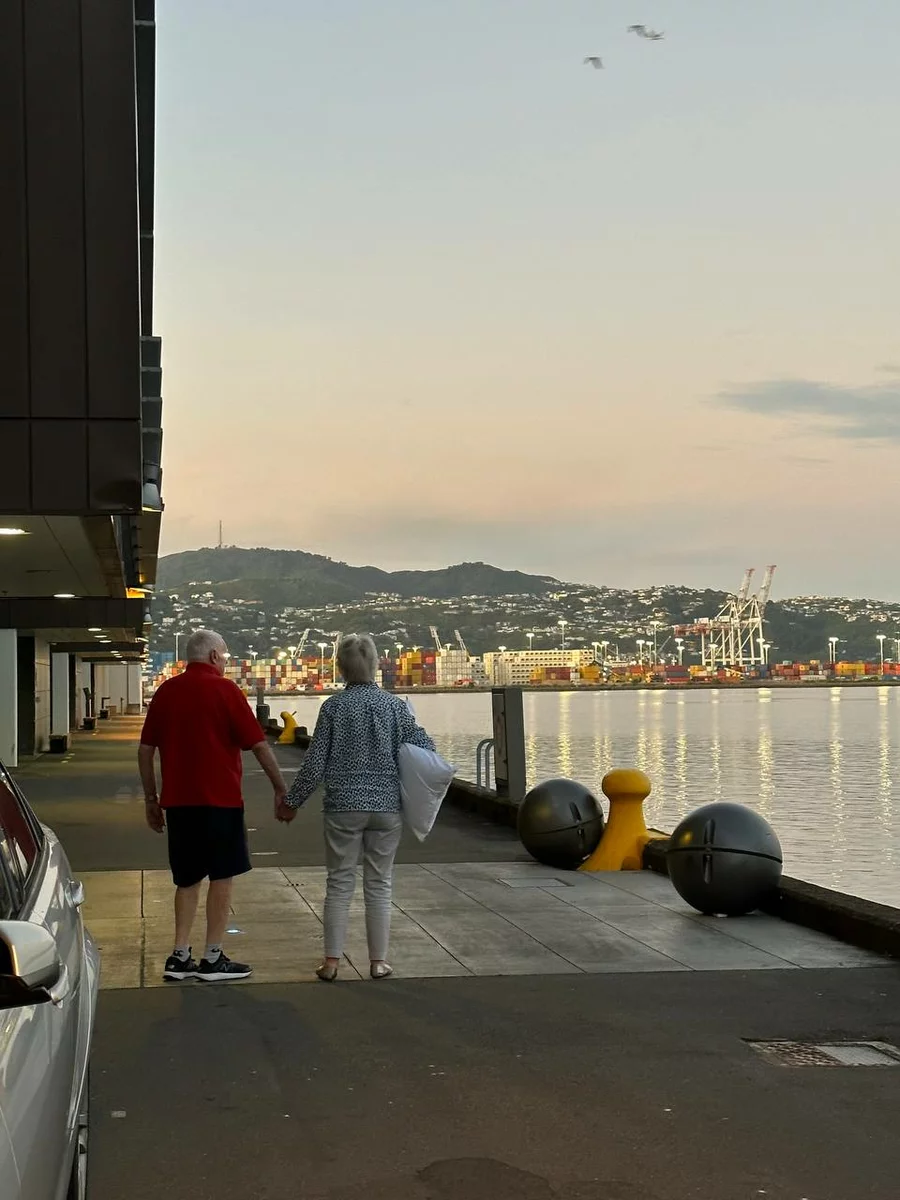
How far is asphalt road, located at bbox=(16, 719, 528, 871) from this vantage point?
15.1m

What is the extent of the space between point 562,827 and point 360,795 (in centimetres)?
549

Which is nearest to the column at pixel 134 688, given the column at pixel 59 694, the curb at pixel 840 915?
the column at pixel 59 694

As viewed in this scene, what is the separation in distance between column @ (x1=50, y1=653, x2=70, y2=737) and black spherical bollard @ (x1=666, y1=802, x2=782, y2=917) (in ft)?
111

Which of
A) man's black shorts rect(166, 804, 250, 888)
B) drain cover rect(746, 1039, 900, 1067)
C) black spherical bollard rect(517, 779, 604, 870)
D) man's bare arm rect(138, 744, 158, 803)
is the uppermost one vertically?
man's bare arm rect(138, 744, 158, 803)

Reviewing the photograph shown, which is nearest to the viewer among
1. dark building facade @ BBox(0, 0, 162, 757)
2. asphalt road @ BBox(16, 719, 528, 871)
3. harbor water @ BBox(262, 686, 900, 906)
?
dark building facade @ BBox(0, 0, 162, 757)

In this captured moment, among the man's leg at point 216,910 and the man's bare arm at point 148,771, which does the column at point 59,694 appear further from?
the man's leg at point 216,910

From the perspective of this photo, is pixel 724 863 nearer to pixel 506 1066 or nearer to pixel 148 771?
pixel 148 771

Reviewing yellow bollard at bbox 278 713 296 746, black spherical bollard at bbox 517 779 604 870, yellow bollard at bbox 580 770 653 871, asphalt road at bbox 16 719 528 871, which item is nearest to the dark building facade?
asphalt road at bbox 16 719 528 871

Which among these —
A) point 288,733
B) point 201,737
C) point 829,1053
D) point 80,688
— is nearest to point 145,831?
point 201,737

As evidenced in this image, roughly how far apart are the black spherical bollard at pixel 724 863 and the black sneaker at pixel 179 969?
12.1ft

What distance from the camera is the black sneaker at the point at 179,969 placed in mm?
8609

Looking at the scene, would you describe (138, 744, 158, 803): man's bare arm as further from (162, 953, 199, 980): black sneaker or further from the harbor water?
the harbor water

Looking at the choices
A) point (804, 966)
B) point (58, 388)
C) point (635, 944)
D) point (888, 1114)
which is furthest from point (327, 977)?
point (58, 388)

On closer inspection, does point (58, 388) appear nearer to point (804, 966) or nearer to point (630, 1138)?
point (804, 966)
